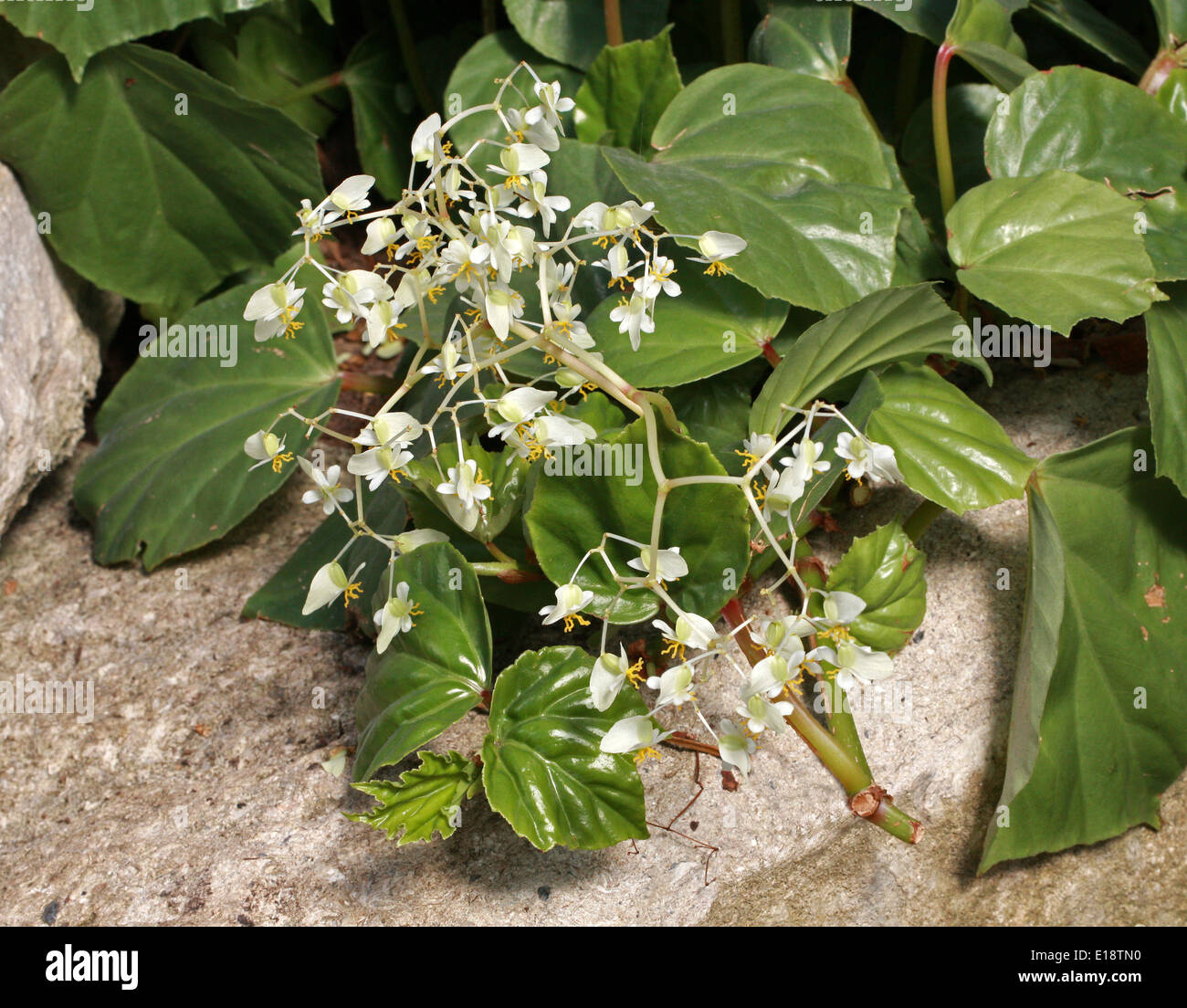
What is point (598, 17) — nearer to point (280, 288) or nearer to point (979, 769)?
point (280, 288)

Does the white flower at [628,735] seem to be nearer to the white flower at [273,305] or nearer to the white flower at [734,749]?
the white flower at [734,749]

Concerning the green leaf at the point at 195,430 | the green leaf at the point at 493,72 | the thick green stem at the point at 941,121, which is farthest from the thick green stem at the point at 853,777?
the green leaf at the point at 493,72

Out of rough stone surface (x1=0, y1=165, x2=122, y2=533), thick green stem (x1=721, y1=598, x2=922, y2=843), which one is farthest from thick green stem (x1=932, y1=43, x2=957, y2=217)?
rough stone surface (x1=0, y1=165, x2=122, y2=533)

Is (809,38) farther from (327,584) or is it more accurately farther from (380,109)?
(327,584)

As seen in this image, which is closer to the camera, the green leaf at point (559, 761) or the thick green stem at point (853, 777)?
the green leaf at point (559, 761)

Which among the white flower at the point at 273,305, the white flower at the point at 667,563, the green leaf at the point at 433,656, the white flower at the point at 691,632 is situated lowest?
the green leaf at the point at 433,656

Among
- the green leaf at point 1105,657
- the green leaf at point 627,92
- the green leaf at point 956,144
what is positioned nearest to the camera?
the green leaf at point 1105,657
